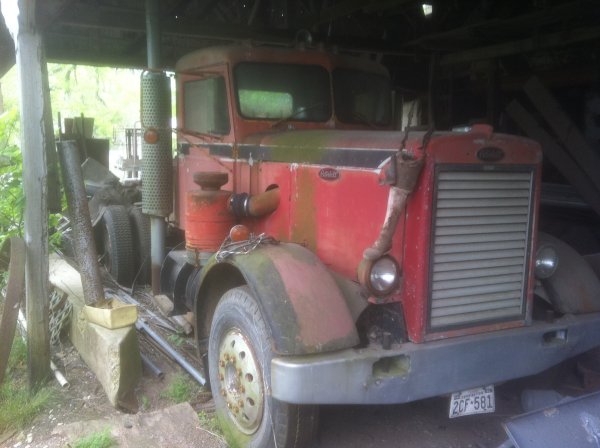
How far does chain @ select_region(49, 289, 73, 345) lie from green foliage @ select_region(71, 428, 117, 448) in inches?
63.4

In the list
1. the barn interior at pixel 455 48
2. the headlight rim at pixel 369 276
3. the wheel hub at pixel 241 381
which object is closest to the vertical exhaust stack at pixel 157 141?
the barn interior at pixel 455 48

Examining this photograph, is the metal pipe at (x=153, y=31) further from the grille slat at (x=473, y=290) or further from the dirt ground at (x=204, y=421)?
the grille slat at (x=473, y=290)

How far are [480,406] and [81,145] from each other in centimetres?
776

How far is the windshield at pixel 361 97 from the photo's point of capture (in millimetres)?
4434

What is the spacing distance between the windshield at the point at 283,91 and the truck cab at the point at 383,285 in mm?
492

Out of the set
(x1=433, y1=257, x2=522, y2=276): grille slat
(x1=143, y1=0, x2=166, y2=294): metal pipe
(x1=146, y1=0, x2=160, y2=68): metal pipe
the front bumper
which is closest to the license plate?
the front bumper

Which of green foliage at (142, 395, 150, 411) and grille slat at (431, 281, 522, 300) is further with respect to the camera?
green foliage at (142, 395, 150, 411)

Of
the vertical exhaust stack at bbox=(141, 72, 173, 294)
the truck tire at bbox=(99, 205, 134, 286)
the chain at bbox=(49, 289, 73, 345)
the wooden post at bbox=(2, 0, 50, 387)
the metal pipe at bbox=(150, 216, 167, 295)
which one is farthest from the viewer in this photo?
the truck tire at bbox=(99, 205, 134, 286)

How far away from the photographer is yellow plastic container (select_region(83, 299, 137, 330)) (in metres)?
3.96

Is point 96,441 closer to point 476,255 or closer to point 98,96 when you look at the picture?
point 476,255

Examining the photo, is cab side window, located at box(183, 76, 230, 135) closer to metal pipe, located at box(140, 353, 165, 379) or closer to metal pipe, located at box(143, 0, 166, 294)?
metal pipe, located at box(143, 0, 166, 294)

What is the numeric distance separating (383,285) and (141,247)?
3937 millimetres

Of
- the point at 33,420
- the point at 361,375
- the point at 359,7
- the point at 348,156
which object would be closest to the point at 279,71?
the point at 348,156

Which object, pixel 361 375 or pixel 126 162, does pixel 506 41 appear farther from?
pixel 126 162
